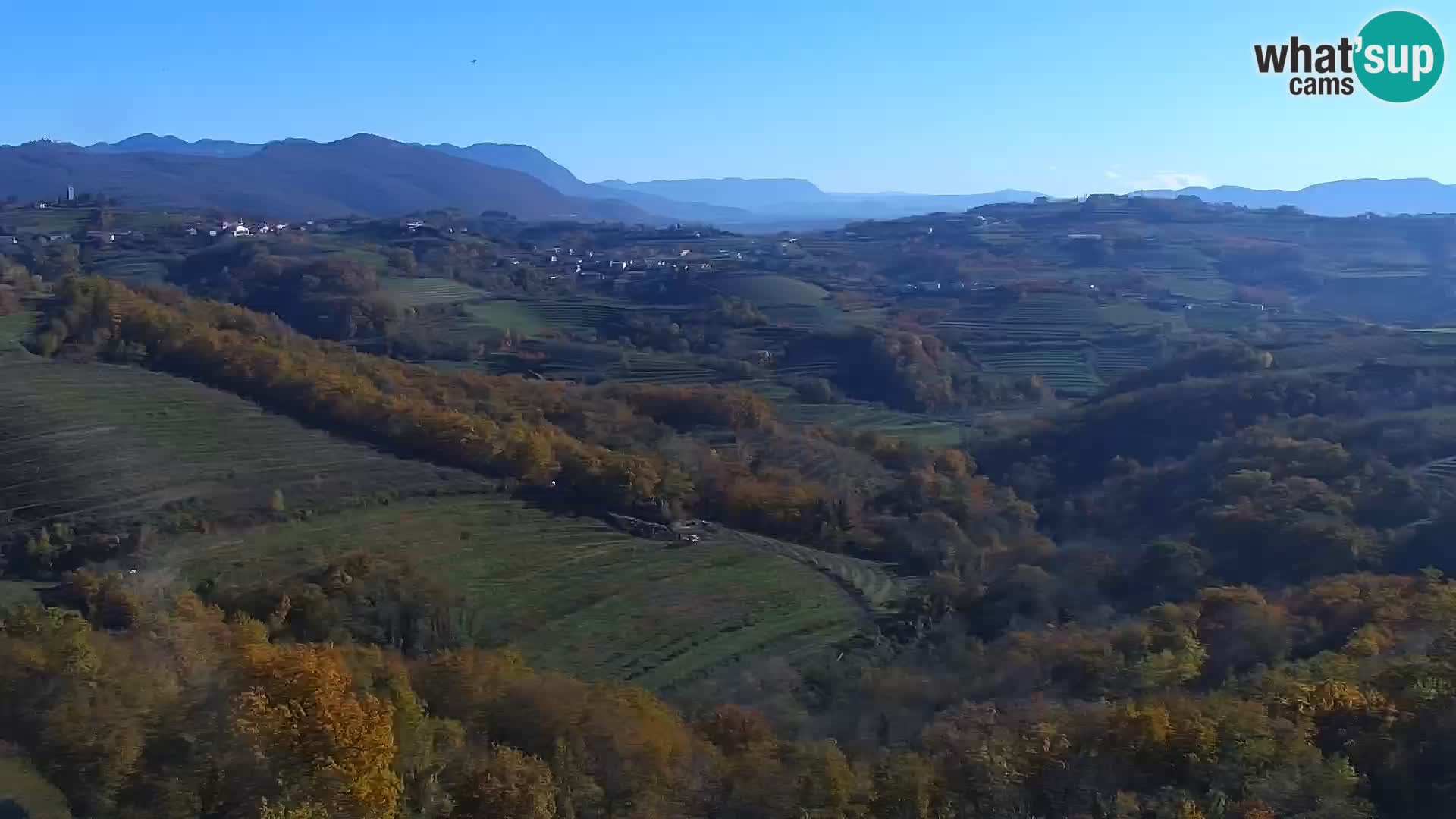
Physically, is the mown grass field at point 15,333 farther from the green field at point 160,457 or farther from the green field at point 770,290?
the green field at point 770,290

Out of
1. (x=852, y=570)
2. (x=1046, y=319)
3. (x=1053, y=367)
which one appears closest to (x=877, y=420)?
(x=1053, y=367)

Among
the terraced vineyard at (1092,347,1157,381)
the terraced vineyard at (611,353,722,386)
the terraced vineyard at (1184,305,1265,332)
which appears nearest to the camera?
the terraced vineyard at (611,353,722,386)

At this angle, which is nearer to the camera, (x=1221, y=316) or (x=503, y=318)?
(x=503, y=318)

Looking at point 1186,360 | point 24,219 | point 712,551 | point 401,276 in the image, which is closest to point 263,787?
point 712,551

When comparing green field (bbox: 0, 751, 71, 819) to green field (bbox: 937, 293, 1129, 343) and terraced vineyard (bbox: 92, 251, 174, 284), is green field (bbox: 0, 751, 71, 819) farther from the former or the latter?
terraced vineyard (bbox: 92, 251, 174, 284)

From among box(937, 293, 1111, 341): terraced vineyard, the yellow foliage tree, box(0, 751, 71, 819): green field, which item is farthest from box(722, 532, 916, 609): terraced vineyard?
box(937, 293, 1111, 341): terraced vineyard

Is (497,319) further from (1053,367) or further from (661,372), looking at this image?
(1053,367)

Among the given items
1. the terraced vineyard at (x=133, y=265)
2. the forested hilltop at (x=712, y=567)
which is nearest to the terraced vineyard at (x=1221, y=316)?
the forested hilltop at (x=712, y=567)
